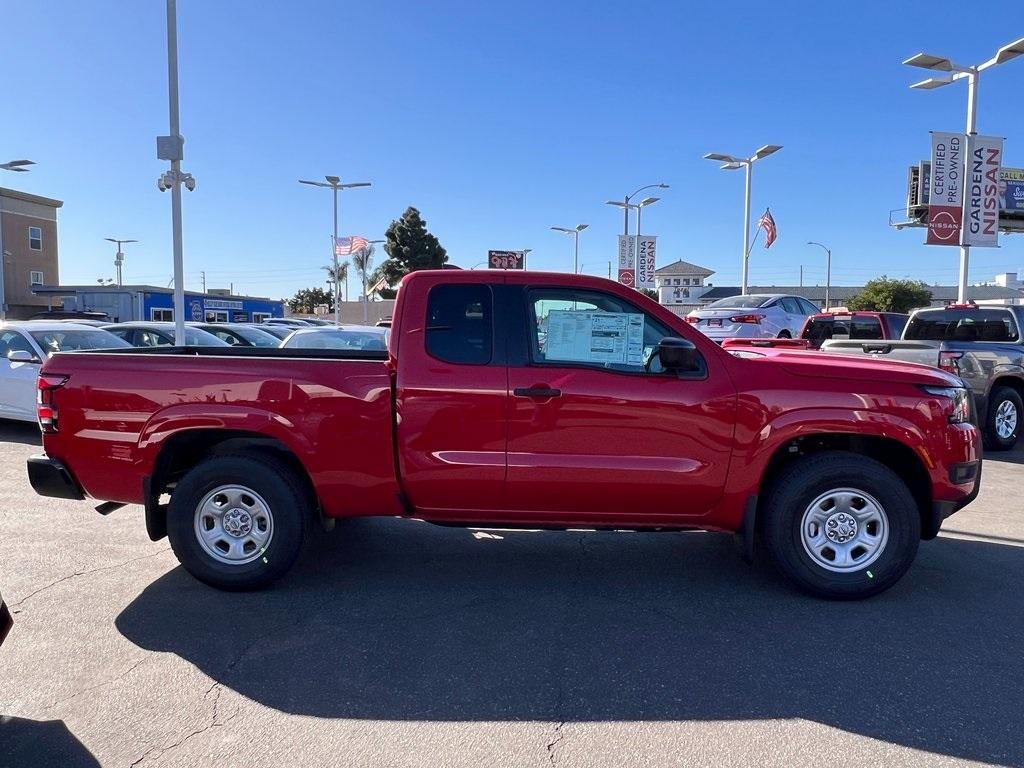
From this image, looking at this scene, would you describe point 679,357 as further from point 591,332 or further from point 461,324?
point 461,324

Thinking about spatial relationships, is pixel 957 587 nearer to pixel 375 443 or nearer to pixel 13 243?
pixel 375 443

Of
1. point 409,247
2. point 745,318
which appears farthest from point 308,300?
point 745,318

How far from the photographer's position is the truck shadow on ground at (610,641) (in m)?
3.28

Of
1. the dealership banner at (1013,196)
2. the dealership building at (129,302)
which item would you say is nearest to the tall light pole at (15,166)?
the dealership building at (129,302)

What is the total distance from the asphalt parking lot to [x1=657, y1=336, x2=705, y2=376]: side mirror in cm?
140

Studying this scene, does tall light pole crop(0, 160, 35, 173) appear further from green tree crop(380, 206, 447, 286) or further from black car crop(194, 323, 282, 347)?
green tree crop(380, 206, 447, 286)

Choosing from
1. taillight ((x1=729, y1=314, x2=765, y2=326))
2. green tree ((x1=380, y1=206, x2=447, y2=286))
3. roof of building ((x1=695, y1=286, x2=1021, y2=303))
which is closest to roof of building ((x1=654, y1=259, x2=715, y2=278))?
roof of building ((x1=695, y1=286, x2=1021, y2=303))

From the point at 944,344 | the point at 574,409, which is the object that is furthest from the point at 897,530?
the point at 944,344

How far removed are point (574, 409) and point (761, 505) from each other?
1.35 m

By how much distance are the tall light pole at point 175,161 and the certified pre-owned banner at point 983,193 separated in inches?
606

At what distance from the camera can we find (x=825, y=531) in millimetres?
4469

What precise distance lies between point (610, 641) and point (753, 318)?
14563mm

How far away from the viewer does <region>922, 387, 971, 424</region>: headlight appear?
442 centimetres

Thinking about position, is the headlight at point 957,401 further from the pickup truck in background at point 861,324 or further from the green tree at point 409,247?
the green tree at point 409,247
